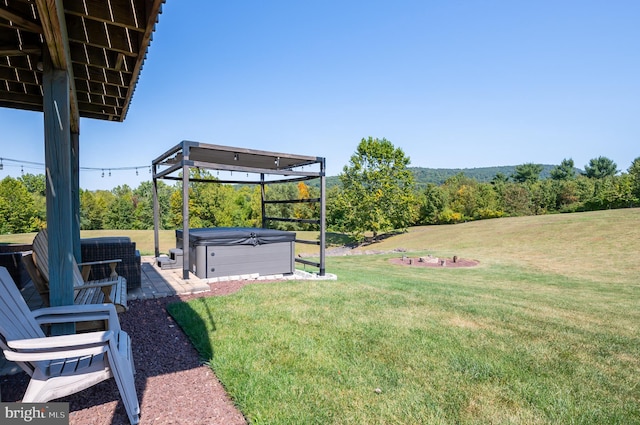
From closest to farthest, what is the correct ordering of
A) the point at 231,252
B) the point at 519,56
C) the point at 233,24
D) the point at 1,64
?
the point at 1,64 → the point at 231,252 → the point at 233,24 → the point at 519,56

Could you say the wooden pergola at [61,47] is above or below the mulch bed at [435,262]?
above

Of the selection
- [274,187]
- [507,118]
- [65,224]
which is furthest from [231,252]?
[274,187]

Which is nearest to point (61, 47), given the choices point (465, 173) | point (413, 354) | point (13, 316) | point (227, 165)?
point (13, 316)

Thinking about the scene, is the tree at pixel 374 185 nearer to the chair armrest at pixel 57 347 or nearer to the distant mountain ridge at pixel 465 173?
the chair armrest at pixel 57 347

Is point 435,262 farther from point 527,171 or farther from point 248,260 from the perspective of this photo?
point 527,171

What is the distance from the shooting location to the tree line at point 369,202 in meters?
28.5

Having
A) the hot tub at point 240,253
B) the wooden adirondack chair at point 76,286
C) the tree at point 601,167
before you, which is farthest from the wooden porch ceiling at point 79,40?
the tree at point 601,167

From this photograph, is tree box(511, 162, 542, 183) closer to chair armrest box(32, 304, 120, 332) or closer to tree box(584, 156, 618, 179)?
tree box(584, 156, 618, 179)

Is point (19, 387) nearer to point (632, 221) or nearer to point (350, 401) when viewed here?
point (350, 401)

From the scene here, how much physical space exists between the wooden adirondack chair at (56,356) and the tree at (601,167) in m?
67.9

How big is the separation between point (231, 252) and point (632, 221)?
25.9m

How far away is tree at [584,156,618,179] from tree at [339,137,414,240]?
4412 cm

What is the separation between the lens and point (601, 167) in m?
53.7

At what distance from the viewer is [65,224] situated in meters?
2.69
